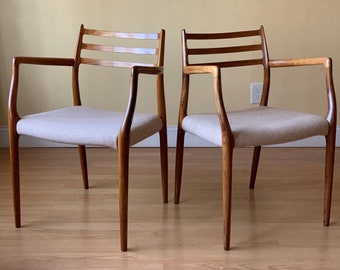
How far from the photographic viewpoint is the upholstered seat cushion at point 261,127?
144 centimetres

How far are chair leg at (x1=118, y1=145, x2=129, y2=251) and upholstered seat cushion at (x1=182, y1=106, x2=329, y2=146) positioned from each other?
0.29 m

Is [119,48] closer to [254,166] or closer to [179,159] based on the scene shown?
[179,159]

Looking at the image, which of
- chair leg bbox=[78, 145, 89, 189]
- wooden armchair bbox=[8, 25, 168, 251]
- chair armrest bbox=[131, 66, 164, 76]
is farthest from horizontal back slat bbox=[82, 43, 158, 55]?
chair leg bbox=[78, 145, 89, 189]

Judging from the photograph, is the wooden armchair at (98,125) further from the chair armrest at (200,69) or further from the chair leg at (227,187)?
the chair leg at (227,187)

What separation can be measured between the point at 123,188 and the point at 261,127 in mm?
482

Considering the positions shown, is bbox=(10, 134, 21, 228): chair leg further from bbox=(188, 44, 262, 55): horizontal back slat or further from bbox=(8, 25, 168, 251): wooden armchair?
bbox=(188, 44, 262, 55): horizontal back slat

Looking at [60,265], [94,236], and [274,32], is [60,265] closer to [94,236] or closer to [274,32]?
[94,236]

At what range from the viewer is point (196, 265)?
4.64ft

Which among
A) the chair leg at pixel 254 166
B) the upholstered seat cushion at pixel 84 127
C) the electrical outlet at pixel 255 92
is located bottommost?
the chair leg at pixel 254 166

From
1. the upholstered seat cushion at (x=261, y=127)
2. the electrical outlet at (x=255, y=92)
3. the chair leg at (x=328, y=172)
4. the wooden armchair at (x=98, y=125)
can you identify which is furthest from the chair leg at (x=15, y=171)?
the electrical outlet at (x=255, y=92)

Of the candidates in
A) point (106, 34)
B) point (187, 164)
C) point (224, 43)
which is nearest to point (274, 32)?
point (224, 43)

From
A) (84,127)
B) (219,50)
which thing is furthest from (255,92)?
(84,127)

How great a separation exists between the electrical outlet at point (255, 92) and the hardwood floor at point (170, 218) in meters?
0.32

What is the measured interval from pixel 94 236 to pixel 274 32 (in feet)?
4.97
